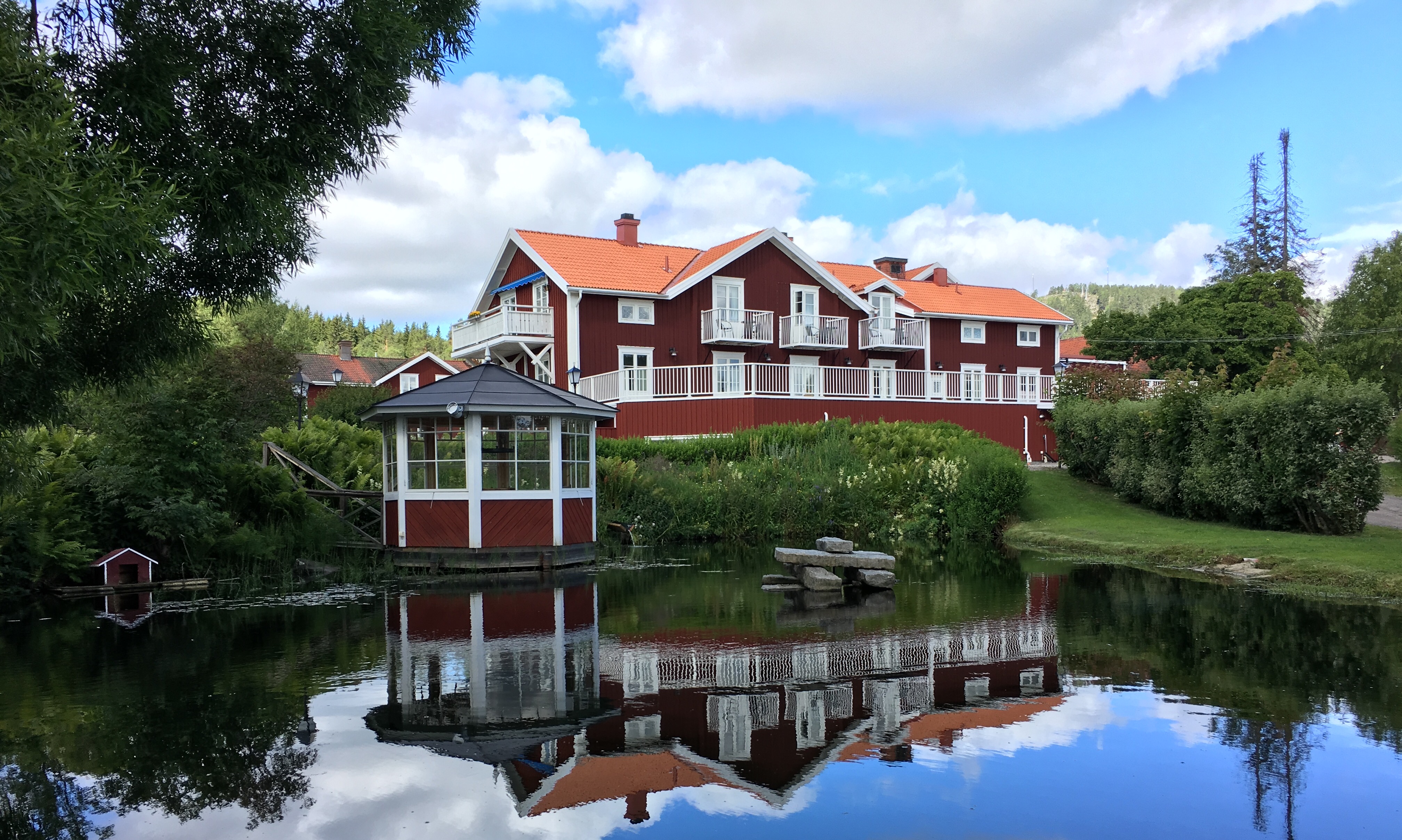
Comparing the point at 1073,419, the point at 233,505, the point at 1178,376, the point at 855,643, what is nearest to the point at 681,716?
the point at 855,643

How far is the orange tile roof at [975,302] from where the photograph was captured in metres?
41.3

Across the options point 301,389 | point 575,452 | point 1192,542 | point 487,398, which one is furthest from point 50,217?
point 301,389

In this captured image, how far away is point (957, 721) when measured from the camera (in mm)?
7457

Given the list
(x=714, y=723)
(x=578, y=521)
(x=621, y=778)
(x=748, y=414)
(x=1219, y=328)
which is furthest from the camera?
(x=1219, y=328)

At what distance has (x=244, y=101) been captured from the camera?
30.0 ft

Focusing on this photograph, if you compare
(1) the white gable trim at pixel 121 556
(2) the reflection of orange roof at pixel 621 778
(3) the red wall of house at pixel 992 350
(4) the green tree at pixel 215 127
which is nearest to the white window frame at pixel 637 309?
(3) the red wall of house at pixel 992 350

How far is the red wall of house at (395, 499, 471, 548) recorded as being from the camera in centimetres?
1784

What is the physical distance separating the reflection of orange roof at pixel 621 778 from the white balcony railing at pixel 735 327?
92.5 ft

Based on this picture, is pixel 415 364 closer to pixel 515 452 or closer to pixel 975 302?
pixel 975 302

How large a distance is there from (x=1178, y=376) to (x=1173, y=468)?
253 cm

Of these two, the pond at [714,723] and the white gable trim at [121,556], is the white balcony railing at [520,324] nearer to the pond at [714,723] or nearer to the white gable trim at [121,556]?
the white gable trim at [121,556]

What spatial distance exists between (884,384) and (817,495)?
10.3m

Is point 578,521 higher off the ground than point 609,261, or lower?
lower

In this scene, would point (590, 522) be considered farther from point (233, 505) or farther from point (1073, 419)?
point (1073, 419)
